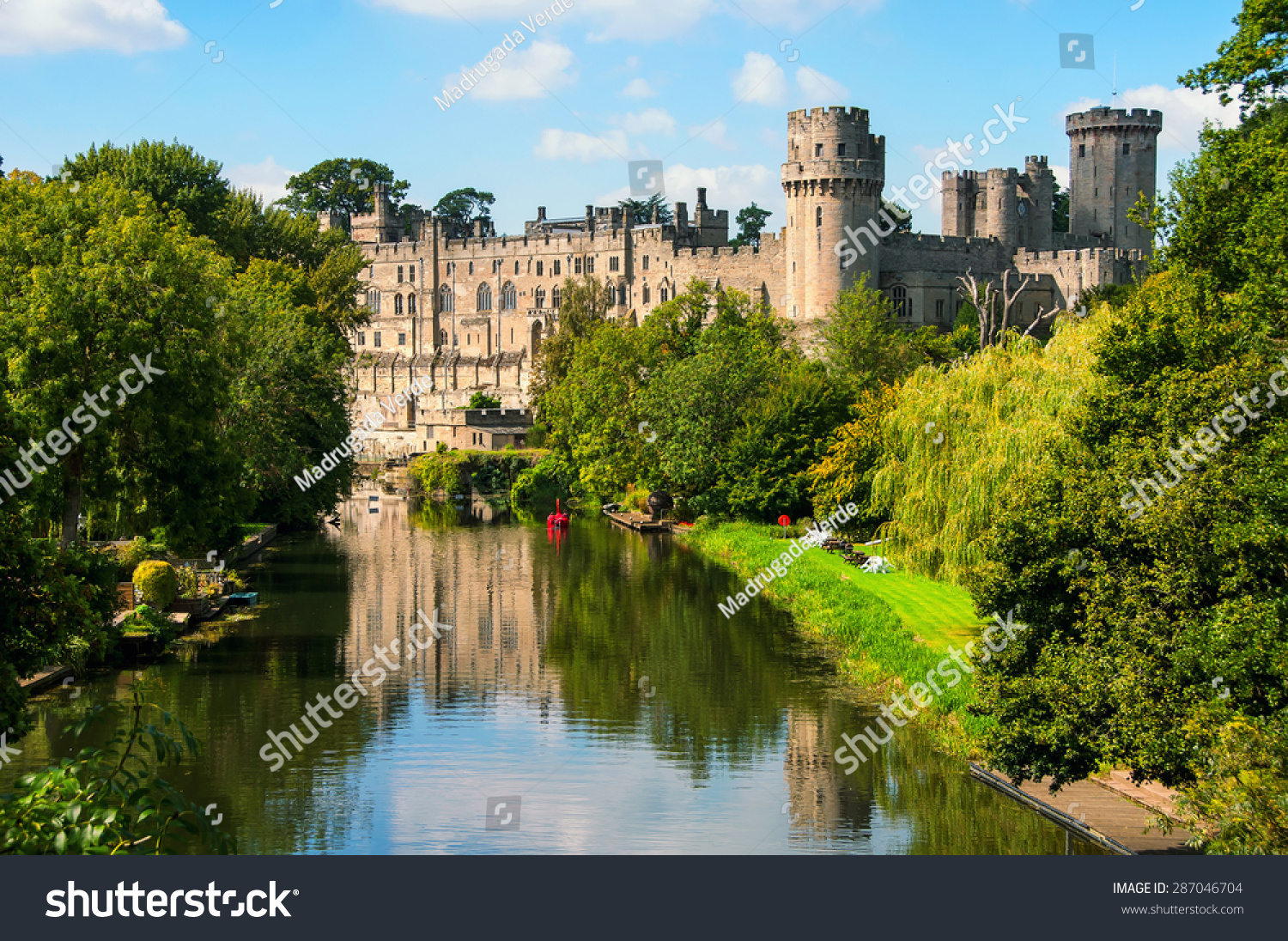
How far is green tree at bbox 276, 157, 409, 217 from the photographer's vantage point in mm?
106312

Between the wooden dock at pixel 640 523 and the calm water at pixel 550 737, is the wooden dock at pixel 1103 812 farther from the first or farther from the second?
the wooden dock at pixel 640 523

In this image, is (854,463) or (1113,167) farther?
(1113,167)

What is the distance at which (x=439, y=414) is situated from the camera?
80.1 m

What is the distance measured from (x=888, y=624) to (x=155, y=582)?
13230 millimetres

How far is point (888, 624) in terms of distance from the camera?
2473 centimetres

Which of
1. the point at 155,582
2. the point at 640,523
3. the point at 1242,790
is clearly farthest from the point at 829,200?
the point at 1242,790

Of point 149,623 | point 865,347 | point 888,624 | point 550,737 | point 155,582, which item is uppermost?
point 865,347

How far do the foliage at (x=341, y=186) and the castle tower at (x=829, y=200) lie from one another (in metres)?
46.6

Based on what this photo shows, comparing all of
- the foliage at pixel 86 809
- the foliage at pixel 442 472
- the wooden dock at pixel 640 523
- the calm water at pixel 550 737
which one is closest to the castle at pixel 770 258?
the foliage at pixel 442 472

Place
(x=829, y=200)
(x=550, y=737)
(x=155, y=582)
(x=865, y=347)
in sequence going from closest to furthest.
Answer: (x=550, y=737), (x=155, y=582), (x=865, y=347), (x=829, y=200)

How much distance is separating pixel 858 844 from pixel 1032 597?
3201 millimetres

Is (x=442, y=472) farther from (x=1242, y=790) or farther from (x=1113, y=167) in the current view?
(x=1242, y=790)

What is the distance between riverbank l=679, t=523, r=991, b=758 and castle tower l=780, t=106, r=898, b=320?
118 ft

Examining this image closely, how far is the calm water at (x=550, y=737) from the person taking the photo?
1548cm
